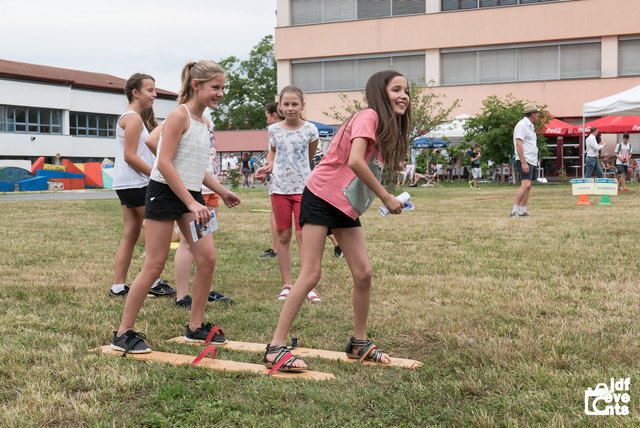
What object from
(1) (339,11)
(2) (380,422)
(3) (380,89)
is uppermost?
(1) (339,11)

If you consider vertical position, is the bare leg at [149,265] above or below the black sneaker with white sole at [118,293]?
above

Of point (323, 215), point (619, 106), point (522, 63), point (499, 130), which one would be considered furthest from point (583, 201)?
point (522, 63)

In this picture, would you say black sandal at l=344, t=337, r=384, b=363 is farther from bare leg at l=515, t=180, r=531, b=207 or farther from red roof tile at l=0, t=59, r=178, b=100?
red roof tile at l=0, t=59, r=178, b=100

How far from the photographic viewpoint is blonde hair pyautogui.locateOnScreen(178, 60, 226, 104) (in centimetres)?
394

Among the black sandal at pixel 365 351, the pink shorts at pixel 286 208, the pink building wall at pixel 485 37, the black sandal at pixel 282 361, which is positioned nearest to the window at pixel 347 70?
the pink building wall at pixel 485 37

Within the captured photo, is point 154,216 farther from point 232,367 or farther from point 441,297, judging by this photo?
point 441,297

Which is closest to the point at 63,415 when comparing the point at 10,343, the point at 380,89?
the point at 10,343

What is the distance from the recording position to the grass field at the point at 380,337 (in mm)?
2945

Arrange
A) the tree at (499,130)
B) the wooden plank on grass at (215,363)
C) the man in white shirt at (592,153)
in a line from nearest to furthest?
the wooden plank on grass at (215,363) → the man in white shirt at (592,153) → the tree at (499,130)

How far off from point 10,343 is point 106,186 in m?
33.5

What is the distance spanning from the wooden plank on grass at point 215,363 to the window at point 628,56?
106ft

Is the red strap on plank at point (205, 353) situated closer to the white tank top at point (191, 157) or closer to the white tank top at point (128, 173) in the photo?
the white tank top at point (191, 157)

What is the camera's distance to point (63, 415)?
2.93m

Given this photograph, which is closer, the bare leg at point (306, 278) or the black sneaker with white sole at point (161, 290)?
the bare leg at point (306, 278)
